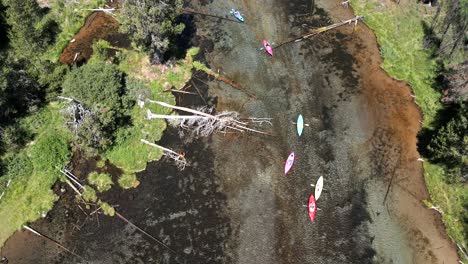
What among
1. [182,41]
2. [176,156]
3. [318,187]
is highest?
[182,41]

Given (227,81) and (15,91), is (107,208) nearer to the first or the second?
(15,91)

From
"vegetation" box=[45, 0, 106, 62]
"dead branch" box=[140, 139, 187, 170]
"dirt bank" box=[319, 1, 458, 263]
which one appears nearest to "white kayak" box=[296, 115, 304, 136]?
"dirt bank" box=[319, 1, 458, 263]

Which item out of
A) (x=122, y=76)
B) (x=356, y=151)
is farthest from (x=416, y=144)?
(x=122, y=76)

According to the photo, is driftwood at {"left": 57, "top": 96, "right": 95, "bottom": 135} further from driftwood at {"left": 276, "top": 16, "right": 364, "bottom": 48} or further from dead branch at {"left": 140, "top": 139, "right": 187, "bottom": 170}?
driftwood at {"left": 276, "top": 16, "right": 364, "bottom": 48}

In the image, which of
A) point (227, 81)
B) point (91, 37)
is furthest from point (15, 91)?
point (227, 81)

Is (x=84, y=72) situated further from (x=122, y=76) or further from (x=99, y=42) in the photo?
(x=99, y=42)
